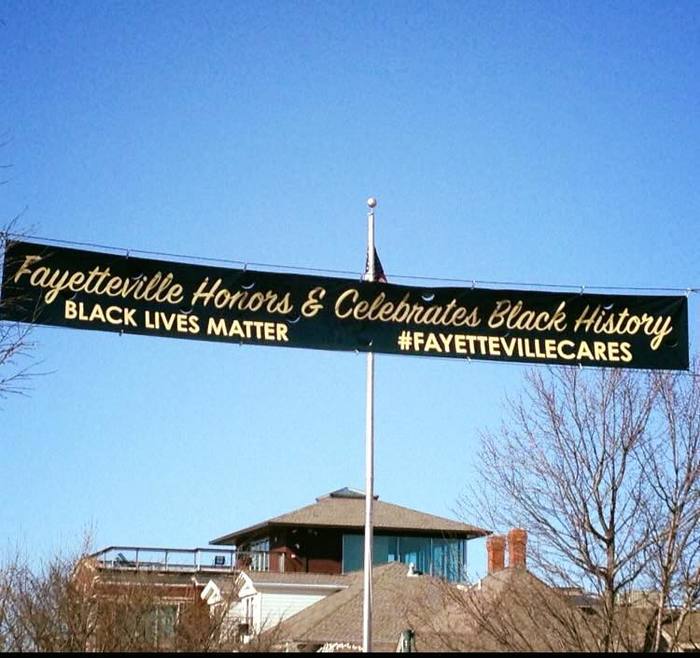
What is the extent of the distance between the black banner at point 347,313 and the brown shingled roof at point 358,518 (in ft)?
120

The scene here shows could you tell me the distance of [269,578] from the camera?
49.3 metres

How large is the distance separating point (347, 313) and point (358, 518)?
135 feet

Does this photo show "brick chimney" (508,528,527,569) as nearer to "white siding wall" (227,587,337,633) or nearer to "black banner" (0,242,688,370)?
"black banner" (0,242,688,370)

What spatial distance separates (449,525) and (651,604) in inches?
1480

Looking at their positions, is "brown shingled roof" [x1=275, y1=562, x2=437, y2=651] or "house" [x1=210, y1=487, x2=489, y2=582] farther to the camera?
"house" [x1=210, y1=487, x2=489, y2=582]

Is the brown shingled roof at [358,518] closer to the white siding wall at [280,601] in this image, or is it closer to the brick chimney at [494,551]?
the white siding wall at [280,601]

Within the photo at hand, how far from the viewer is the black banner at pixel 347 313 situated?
49.9ft

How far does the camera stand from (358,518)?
5628 cm

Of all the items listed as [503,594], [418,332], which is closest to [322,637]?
[503,594]

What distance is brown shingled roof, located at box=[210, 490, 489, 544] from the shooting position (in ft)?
181

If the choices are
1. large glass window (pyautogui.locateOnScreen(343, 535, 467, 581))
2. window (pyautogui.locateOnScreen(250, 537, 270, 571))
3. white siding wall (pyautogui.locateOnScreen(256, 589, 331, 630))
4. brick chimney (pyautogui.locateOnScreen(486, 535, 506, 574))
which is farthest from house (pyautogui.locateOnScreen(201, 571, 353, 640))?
brick chimney (pyautogui.locateOnScreen(486, 535, 506, 574))

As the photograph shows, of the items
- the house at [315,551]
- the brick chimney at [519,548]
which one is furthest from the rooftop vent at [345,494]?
the brick chimney at [519,548]

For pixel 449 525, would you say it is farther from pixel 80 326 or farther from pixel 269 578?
pixel 80 326

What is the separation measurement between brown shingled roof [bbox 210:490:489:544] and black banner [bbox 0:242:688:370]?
1445 inches
